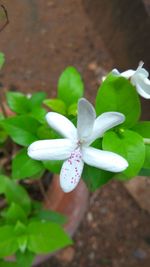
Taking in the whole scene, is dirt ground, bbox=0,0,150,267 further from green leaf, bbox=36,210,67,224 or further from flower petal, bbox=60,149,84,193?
flower petal, bbox=60,149,84,193

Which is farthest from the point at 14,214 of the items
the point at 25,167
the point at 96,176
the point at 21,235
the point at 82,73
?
the point at 82,73

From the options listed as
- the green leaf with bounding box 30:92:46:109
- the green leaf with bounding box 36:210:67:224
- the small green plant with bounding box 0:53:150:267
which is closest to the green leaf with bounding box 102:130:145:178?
the small green plant with bounding box 0:53:150:267

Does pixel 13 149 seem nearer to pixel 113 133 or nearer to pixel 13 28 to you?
pixel 113 133

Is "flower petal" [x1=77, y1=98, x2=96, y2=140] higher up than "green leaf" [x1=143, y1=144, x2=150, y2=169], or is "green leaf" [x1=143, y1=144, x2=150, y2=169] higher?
"flower petal" [x1=77, y1=98, x2=96, y2=140]

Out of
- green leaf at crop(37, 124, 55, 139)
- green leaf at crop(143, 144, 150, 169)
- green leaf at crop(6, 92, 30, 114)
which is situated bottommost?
green leaf at crop(6, 92, 30, 114)

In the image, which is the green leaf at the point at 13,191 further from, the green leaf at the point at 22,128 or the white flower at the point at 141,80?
the white flower at the point at 141,80

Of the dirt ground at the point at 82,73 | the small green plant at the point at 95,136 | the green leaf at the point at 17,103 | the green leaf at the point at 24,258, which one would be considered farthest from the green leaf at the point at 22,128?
the dirt ground at the point at 82,73
